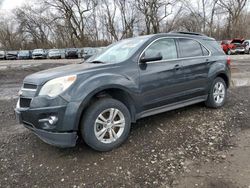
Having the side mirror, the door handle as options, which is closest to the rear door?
the door handle

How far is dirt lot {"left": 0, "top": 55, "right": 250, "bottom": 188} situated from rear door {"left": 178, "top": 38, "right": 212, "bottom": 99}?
23.6 inches

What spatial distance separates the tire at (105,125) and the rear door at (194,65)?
1575 mm

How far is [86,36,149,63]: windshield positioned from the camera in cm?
416

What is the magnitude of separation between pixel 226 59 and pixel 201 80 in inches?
45.5

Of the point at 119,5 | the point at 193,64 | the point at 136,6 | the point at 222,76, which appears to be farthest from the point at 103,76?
the point at 119,5

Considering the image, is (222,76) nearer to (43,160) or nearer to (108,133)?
(108,133)

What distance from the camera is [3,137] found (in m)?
4.43

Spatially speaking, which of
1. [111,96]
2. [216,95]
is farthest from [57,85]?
[216,95]

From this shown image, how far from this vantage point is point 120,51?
4512mm

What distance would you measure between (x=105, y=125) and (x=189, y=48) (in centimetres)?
248

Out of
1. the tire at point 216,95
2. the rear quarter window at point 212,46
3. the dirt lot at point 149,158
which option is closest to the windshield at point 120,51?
the dirt lot at point 149,158

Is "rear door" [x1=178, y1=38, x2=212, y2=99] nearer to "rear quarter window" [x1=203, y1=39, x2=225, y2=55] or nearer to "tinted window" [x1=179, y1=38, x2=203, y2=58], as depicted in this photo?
"tinted window" [x1=179, y1=38, x2=203, y2=58]

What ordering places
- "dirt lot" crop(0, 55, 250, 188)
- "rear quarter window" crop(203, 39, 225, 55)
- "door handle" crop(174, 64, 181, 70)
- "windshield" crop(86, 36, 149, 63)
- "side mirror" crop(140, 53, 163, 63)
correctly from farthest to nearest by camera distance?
1. "rear quarter window" crop(203, 39, 225, 55)
2. "door handle" crop(174, 64, 181, 70)
3. "windshield" crop(86, 36, 149, 63)
4. "side mirror" crop(140, 53, 163, 63)
5. "dirt lot" crop(0, 55, 250, 188)

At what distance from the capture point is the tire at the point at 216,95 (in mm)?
5328
